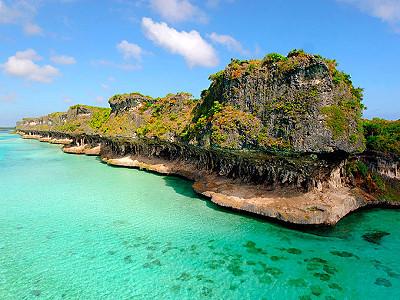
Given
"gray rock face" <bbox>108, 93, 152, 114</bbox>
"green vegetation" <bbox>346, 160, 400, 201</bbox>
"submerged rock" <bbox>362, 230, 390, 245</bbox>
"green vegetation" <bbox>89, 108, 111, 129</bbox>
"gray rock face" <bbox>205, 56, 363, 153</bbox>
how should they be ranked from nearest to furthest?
"submerged rock" <bbox>362, 230, 390, 245</bbox>, "gray rock face" <bbox>205, 56, 363, 153</bbox>, "green vegetation" <bbox>346, 160, 400, 201</bbox>, "gray rock face" <bbox>108, 93, 152, 114</bbox>, "green vegetation" <bbox>89, 108, 111, 129</bbox>

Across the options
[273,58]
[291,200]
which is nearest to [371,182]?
[291,200]

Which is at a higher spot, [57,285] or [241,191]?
[241,191]

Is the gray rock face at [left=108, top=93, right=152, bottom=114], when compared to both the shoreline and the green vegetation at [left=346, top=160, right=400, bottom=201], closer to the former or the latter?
the shoreline

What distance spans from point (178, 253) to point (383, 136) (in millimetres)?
20250

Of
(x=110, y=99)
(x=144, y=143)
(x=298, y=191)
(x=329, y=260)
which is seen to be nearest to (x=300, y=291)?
(x=329, y=260)

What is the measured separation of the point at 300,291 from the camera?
37.8 feet

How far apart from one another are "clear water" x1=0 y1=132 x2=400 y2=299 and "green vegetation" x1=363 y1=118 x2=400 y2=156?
5.38 meters

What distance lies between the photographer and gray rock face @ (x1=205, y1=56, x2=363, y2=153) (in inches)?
818

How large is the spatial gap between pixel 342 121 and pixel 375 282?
1225 cm

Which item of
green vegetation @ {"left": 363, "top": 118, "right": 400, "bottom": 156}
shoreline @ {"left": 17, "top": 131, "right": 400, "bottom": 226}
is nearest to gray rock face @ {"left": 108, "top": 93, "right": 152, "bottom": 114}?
shoreline @ {"left": 17, "top": 131, "right": 400, "bottom": 226}

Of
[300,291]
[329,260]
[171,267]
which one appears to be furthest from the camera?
[329,260]

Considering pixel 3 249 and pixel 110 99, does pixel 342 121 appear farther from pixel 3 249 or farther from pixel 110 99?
pixel 110 99

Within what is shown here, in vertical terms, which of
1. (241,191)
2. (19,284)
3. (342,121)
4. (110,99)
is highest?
(110,99)

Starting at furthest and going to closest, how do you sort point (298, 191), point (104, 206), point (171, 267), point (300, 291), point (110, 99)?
point (110, 99) → point (104, 206) → point (298, 191) → point (171, 267) → point (300, 291)
